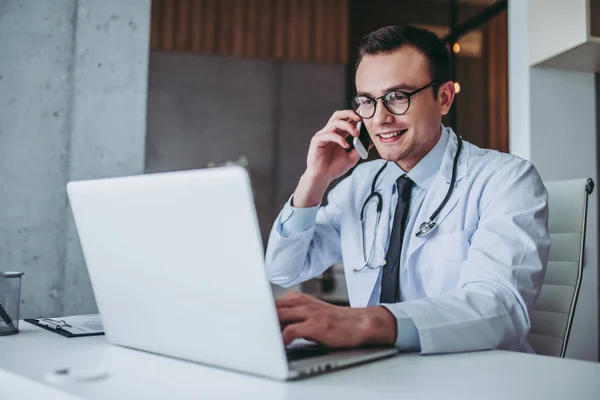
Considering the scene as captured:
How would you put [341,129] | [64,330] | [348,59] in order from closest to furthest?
[64,330], [341,129], [348,59]

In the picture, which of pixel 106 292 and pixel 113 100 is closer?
pixel 106 292

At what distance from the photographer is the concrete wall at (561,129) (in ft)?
9.99

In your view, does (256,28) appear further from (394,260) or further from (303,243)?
(394,260)

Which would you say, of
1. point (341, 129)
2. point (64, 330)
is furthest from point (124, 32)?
point (64, 330)

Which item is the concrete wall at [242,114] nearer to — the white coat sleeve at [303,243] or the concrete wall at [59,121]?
the concrete wall at [59,121]

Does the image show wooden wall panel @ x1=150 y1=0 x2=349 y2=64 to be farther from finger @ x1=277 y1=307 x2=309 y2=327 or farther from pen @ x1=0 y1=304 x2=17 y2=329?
finger @ x1=277 y1=307 x2=309 y2=327

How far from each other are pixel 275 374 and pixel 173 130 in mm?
4020

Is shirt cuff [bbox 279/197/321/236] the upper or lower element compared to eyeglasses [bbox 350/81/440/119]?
lower

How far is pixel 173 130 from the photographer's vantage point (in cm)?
455

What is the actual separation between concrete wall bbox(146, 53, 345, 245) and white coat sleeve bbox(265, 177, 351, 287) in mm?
2693

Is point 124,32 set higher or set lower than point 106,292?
higher

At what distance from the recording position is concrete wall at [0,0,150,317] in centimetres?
190

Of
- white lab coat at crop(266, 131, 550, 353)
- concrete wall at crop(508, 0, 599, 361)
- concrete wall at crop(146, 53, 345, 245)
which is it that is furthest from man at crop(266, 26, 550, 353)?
concrete wall at crop(146, 53, 345, 245)

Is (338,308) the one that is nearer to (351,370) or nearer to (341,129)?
(351,370)
